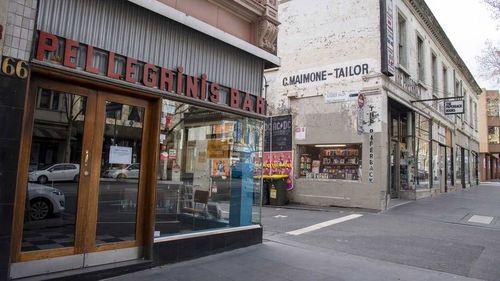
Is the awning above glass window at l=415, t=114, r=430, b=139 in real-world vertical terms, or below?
below

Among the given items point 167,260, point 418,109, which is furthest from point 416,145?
point 167,260

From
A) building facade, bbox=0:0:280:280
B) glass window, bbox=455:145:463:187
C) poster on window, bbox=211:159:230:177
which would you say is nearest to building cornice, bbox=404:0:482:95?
glass window, bbox=455:145:463:187

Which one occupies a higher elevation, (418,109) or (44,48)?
(418,109)

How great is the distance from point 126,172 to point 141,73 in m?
1.47

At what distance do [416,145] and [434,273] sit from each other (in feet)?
40.0

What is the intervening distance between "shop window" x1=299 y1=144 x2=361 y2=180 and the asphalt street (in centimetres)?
229

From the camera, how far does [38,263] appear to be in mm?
4617

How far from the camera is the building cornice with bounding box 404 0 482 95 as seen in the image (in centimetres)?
1755

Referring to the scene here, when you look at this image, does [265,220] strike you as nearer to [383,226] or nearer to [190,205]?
[383,226]

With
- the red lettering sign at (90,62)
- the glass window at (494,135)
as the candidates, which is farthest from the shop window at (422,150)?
the glass window at (494,135)

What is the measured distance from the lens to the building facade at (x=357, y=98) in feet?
45.2

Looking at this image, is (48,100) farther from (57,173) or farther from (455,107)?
(455,107)

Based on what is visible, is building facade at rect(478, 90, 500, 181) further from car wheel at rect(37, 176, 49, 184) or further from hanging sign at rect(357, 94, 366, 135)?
car wheel at rect(37, 176, 49, 184)

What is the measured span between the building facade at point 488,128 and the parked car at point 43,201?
4693 centimetres
